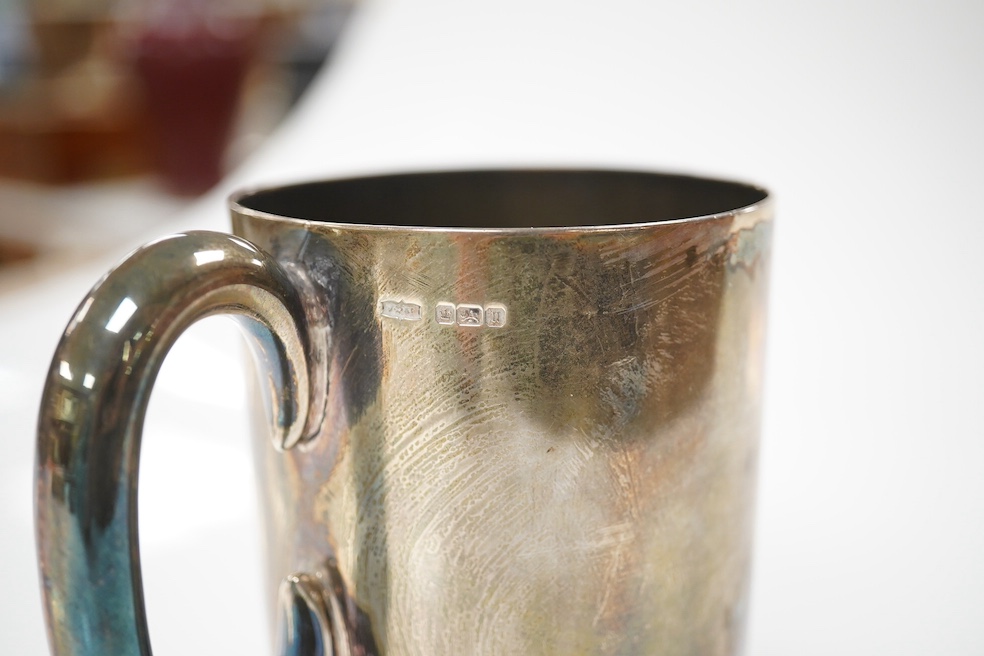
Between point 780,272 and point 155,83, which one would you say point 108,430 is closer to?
point 780,272

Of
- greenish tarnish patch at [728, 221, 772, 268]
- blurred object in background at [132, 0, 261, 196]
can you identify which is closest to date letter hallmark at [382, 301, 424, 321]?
greenish tarnish patch at [728, 221, 772, 268]

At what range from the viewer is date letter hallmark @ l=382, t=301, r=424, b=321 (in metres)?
0.28

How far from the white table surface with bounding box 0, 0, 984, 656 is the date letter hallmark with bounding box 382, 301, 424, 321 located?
9.3 inches

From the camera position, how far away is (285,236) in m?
0.30

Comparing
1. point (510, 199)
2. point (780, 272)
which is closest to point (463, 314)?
point (510, 199)

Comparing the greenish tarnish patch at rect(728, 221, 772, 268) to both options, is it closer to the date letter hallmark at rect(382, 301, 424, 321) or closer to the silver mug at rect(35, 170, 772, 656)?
the silver mug at rect(35, 170, 772, 656)

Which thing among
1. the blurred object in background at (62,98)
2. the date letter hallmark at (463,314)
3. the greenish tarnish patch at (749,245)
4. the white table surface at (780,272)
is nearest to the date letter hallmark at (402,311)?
the date letter hallmark at (463,314)

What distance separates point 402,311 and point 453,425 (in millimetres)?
38

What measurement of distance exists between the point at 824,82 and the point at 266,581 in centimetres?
51

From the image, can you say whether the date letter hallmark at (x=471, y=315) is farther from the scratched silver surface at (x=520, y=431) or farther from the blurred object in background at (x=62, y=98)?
the blurred object in background at (x=62, y=98)

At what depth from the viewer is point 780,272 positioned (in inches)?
25.2

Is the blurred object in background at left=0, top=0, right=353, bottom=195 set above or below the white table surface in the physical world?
above

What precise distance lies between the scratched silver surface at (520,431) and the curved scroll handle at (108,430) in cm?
5

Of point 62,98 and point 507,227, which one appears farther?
point 62,98
